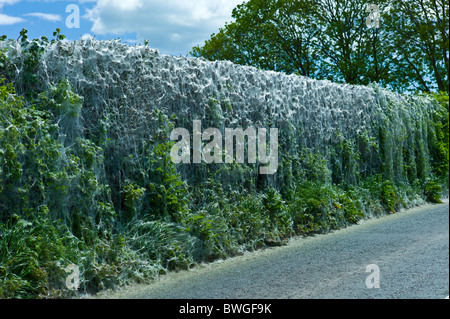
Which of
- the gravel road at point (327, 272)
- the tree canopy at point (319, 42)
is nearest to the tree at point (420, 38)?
the tree canopy at point (319, 42)

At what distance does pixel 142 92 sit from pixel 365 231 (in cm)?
418

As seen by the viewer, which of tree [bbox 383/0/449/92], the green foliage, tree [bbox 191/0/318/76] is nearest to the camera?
the green foliage

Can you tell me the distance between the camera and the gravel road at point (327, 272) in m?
4.35

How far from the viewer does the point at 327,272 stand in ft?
16.5

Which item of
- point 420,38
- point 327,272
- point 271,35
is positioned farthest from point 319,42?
point 327,272

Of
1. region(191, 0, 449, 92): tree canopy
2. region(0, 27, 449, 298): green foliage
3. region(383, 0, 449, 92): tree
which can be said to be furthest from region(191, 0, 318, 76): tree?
region(0, 27, 449, 298): green foliage

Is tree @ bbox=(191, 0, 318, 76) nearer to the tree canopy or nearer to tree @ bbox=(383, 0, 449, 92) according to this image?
the tree canopy

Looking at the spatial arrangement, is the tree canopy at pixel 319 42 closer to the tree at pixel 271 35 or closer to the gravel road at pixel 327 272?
the tree at pixel 271 35

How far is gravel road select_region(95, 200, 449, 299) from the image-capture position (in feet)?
14.3

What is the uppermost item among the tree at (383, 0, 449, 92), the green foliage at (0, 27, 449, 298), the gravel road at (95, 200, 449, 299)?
the tree at (383, 0, 449, 92)

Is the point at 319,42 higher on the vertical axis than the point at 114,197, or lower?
higher

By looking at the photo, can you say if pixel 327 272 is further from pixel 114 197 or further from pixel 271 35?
pixel 271 35

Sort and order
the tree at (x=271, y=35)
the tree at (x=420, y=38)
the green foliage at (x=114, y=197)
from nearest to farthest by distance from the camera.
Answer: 1. the green foliage at (x=114, y=197)
2. the tree at (x=420, y=38)
3. the tree at (x=271, y=35)
